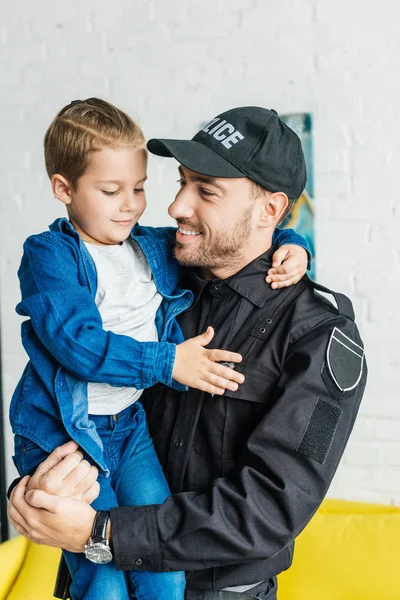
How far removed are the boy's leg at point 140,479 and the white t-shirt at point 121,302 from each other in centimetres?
5

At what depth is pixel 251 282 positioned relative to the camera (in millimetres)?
1724

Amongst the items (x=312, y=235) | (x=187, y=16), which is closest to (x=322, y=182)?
(x=312, y=235)

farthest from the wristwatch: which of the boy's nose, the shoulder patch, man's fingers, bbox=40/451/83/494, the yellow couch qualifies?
the yellow couch

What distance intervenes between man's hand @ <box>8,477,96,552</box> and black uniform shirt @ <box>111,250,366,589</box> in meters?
0.06

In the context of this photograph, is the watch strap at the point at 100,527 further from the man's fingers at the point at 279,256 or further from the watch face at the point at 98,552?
the man's fingers at the point at 279,256

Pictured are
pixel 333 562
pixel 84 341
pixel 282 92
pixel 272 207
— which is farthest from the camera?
pixel 282 92

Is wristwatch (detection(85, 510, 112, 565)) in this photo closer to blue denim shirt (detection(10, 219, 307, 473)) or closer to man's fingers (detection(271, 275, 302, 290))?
blue denim shirt (detection(10, 219, 307, 473))

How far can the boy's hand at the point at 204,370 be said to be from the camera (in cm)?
145

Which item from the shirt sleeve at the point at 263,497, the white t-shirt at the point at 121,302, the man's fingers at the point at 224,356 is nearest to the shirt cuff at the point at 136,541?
the shirt sleeve at the point at 263,497

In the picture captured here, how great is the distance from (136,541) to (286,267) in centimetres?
70

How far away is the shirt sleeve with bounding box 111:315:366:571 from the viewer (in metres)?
1.46

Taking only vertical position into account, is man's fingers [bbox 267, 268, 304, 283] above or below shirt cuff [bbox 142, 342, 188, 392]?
above

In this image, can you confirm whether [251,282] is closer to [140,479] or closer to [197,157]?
[197,157]

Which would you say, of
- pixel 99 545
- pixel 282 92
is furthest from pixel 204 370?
pixel 282 92
